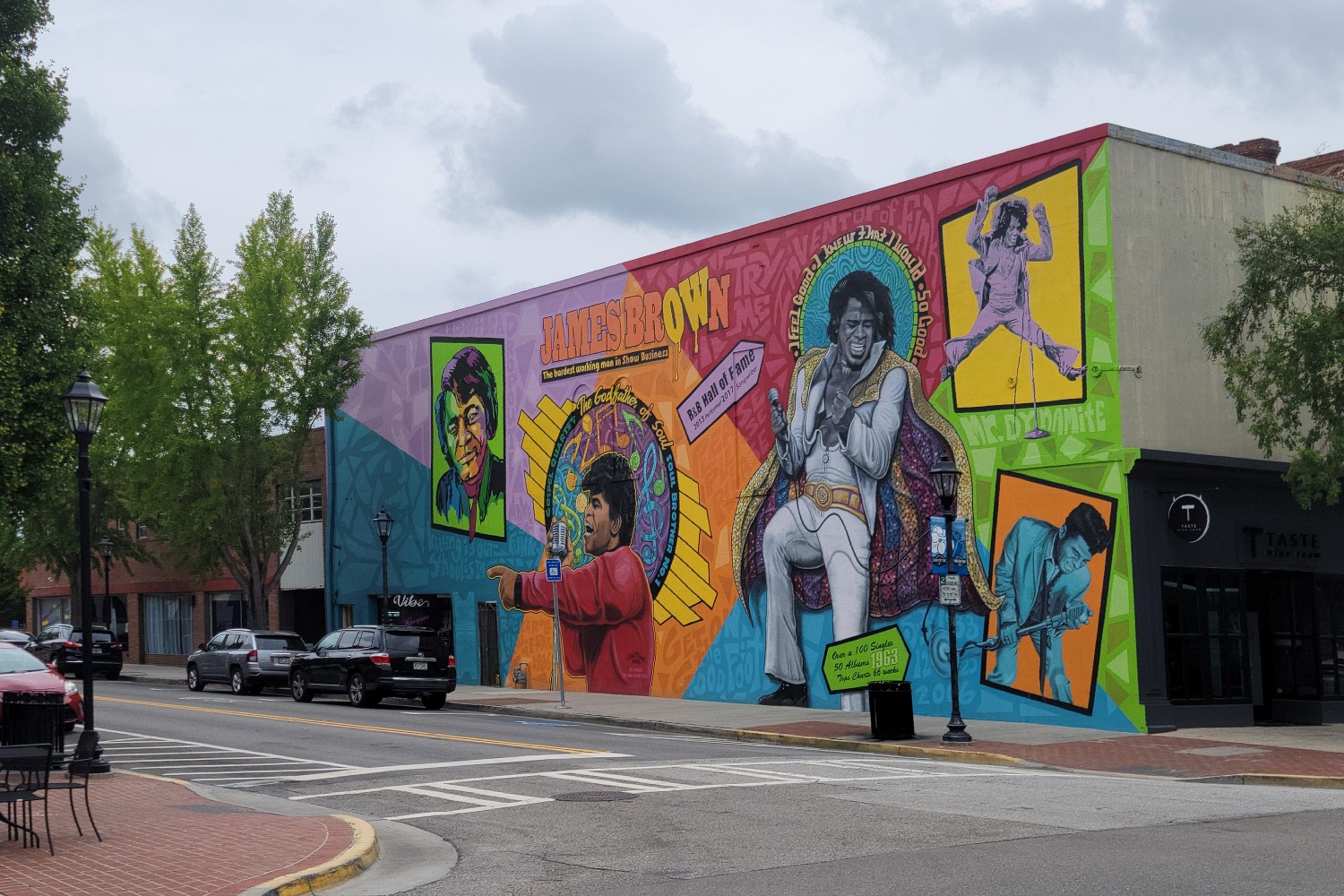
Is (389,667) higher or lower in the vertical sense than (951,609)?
lower

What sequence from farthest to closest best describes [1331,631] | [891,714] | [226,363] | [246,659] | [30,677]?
[226,363] → [246,659] → [1331,631] → [891,714] → [30,677]

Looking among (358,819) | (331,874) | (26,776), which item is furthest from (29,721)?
(331,874)

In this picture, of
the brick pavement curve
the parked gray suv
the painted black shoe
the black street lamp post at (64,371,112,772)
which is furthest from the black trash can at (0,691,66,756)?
the parked gray suv

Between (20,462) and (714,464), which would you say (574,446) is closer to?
(714,464)

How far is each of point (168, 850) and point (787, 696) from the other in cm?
1718

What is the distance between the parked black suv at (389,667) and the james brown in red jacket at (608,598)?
383 cm

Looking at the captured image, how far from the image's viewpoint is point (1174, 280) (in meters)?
22.5

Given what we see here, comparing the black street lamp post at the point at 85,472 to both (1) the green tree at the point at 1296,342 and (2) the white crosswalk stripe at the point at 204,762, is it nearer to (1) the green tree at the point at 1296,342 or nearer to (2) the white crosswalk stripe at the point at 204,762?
(2) the white crosswalk stripe at the point at 204,762

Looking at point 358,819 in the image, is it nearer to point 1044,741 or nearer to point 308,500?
point 1044,741

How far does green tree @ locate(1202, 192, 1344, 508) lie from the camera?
20.4 metres

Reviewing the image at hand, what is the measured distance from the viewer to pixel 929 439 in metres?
24.4

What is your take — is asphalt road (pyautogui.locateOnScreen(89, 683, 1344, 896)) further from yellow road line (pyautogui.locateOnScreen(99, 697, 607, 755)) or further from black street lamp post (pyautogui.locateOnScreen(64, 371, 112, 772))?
black street lamp post (pyautogui.locateOnScreen(64, 371, 112, 772))

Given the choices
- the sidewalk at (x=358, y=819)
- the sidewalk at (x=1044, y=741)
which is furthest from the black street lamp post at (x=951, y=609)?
the sidewalk at (x=358, y=819)

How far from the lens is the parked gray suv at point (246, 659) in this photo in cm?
3322
